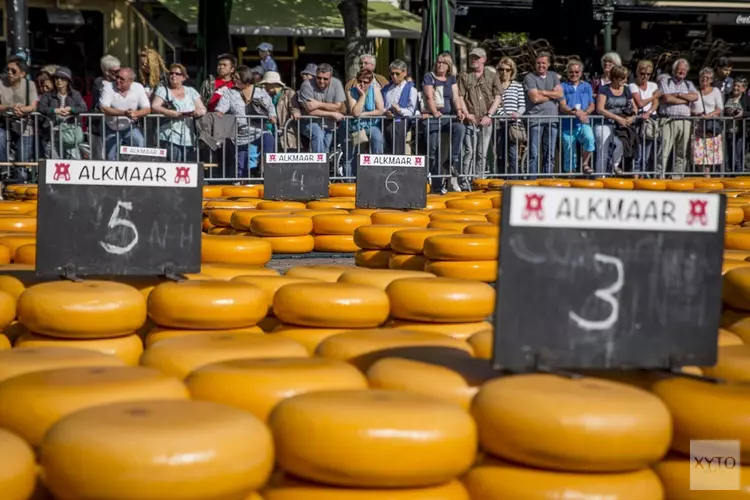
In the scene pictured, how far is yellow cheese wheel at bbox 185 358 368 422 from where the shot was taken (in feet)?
9.63

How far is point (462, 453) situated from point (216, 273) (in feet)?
7.78

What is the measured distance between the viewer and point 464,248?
571 centimetres

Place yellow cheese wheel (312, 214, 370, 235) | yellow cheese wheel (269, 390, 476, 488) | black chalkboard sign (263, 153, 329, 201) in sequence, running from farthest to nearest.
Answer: black chalkboard sign (263, 153, 329, 201) < yellow cheese wheel (312, 214, 370, 235) < yellow cheese wheel (269, 390, 476, 488)

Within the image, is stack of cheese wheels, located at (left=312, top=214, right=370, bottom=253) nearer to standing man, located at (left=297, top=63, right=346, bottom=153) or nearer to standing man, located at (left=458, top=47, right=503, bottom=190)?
standing man, located at (left=297, top=63, right=346, bottom=153)

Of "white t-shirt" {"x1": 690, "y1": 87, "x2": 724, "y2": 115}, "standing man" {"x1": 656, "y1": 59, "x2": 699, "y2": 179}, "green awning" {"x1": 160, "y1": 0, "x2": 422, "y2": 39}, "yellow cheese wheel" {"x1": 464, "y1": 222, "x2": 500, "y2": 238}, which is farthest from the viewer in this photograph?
"green awning" {"x1": 160, "y1": 0, "x2": 422, "y2": 39}

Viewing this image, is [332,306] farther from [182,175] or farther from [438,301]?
[182,175]

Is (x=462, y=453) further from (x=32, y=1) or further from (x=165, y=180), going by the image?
(x=32, y=1)

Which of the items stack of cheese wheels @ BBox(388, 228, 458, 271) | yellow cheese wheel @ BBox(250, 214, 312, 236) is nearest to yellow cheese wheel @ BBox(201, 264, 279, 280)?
stack of cheese wheels @ BBox(388, 228, 458, 271)

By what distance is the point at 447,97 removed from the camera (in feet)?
37.9

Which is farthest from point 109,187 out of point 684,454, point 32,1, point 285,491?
point 32,1

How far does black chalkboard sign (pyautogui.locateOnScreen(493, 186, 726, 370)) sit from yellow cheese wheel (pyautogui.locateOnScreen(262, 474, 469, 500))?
471 millimetres

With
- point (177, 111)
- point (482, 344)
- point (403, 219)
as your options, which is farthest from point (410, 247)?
point (177, 111)

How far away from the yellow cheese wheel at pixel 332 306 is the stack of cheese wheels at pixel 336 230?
3.44 m

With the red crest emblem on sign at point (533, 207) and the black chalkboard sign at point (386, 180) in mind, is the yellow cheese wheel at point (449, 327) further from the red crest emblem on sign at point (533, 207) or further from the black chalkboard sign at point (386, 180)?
the black chalkboard sign at point (386, 180)
